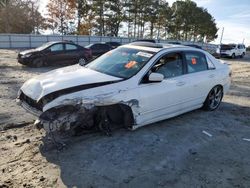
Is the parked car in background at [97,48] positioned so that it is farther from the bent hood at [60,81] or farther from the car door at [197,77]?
the bent hood at [60,81]

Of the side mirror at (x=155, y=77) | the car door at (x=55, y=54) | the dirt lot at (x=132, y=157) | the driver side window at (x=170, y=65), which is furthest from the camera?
the car door at (x=55, y=54)

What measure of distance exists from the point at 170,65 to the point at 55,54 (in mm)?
10784

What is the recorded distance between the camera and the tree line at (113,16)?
4397cm

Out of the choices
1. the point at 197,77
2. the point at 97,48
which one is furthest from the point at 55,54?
the point at 197,77

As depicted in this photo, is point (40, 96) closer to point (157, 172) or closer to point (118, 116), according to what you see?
point (118, 116)

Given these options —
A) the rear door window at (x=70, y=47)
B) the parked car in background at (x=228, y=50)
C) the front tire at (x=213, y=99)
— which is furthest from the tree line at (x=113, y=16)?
the front tire at (x=213, y=99)

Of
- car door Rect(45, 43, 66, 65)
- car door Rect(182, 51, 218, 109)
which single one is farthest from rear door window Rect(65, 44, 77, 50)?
A: car door Rect(182, 51, 218, 109)

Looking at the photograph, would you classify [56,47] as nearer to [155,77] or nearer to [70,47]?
[70,47]

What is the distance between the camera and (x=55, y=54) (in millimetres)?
15125

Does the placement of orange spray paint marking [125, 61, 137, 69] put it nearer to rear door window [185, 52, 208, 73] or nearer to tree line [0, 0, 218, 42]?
rear door window [185, 52, 208, 73]

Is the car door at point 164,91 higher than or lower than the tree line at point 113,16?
lower

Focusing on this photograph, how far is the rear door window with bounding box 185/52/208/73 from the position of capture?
592cm

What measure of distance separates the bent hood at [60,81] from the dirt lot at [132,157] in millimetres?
796

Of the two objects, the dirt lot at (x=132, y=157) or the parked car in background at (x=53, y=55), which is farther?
the parked car in background at (x=53, y=55)
